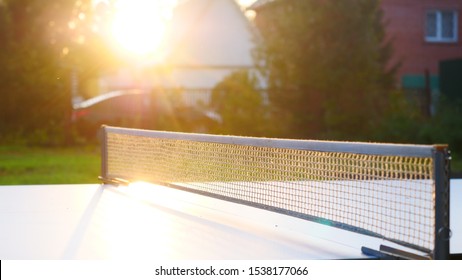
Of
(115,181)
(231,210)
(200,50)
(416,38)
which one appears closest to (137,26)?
(416,38)

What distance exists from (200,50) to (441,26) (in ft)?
44.8

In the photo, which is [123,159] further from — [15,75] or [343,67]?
[15,75]

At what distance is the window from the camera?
33434mm

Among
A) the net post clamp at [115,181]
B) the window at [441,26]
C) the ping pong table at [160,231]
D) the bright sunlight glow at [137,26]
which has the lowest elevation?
the ping pong table at [160,231]

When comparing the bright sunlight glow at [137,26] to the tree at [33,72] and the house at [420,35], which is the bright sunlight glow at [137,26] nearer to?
the tree at [33,72]

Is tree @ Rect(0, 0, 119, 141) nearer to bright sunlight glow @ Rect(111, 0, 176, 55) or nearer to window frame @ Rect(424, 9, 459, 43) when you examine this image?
bright sunlight glow @ Rect(111, 0, 176, 55)

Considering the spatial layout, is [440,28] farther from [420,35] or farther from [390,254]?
[390,254]

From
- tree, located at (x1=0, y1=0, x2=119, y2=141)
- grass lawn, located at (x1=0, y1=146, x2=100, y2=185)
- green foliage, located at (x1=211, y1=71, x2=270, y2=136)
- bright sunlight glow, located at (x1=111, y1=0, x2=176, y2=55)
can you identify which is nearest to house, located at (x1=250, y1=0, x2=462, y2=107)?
bright sunlight glow, located at (x1=111, y1=0, x2=176, y2=55)

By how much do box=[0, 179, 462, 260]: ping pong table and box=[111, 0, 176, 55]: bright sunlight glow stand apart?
47.6ft

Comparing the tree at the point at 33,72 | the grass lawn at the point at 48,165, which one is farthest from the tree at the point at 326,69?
the tree at the point at 33,72

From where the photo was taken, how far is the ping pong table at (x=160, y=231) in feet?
21.5

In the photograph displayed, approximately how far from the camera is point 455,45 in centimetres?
3319

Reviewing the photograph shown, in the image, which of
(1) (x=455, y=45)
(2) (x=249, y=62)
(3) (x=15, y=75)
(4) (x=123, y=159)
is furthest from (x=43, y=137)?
(2) (x=249, y=62)

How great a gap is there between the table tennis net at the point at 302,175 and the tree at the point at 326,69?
27.0ft
